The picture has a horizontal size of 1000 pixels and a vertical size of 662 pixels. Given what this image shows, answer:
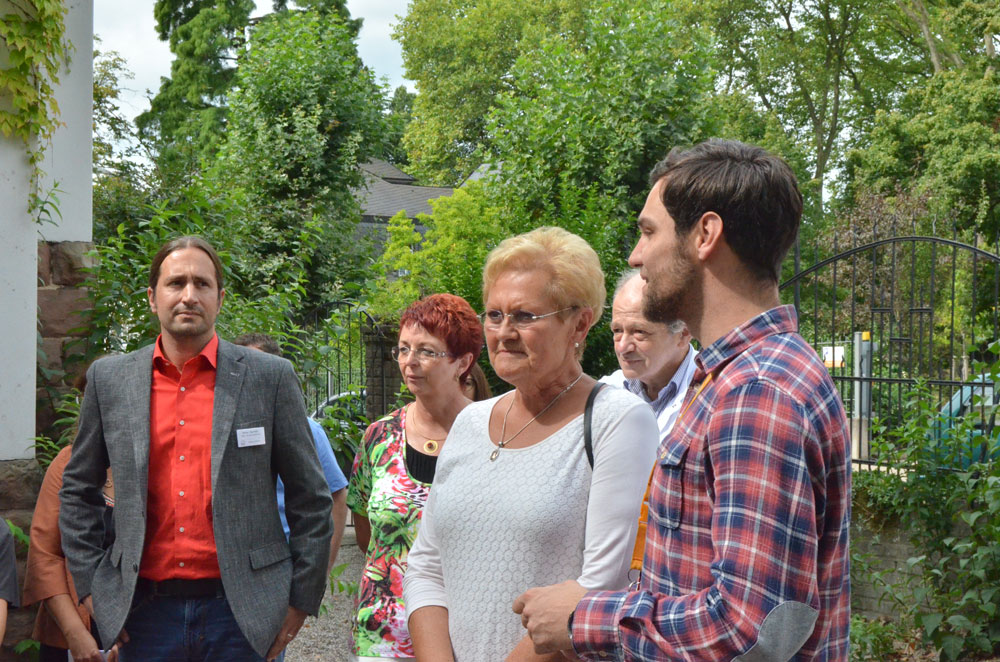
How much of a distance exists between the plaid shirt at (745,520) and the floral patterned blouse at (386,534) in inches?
56.0

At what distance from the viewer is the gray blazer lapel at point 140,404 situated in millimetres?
2854

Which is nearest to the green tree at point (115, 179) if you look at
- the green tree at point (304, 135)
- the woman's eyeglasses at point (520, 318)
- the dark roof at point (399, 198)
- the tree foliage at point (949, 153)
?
the green tree at point (304, 135)

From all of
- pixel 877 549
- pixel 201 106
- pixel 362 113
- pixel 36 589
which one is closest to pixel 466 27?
pixel 201 106

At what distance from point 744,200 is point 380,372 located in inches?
264

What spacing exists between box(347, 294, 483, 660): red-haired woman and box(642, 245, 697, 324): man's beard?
1.59 m

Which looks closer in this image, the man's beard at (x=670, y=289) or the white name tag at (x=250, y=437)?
the man's beard at (x=670, y=289)

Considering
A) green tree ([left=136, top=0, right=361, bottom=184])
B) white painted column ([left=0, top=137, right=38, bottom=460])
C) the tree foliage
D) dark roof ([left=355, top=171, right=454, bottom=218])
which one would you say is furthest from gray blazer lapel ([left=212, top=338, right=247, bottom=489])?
dark roof ([left=355, top=171, right=454, bottom=218])

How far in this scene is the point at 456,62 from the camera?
120 ft

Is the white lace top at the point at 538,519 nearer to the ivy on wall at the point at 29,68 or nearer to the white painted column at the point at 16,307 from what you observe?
the white painted column at the point at 16,307

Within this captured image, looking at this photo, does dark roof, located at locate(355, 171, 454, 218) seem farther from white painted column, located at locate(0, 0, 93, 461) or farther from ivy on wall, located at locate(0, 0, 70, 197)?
white painted column, located at locate(0, 0, 93, 461)

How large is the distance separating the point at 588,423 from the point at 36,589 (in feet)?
7.57

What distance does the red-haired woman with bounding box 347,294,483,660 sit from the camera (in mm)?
2900

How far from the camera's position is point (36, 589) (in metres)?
3.41

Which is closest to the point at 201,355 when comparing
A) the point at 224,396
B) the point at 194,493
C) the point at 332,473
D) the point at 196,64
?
the point at 224,396
